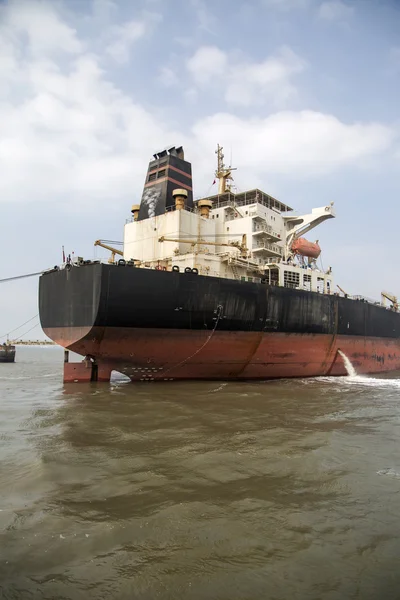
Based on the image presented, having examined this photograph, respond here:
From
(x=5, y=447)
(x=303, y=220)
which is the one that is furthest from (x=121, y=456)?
(x=303, y=220)

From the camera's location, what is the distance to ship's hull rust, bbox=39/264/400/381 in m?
12.5

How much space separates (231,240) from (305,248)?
4880mm

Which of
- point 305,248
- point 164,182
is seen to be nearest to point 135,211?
point 164,182

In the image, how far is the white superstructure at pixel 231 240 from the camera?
1623cm

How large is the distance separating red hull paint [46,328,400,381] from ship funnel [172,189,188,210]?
6204mm

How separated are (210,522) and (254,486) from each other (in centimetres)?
102

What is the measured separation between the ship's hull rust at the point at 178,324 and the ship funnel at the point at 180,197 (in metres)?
4.38

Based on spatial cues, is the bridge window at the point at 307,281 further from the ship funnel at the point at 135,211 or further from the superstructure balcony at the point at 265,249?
the ship funnel at the point at 135,211

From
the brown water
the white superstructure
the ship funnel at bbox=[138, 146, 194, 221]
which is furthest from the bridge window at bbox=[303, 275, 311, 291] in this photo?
the brown water

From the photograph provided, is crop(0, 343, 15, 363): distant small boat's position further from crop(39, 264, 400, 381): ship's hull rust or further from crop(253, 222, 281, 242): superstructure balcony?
crop(253, 222, 281, 242): superstructure balcony

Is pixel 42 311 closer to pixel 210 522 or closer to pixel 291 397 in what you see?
pixel 291 397

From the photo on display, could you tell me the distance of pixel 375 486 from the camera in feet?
14.6

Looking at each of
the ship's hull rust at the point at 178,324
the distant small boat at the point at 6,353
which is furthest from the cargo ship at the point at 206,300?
the distant small boat at the point at 6,353

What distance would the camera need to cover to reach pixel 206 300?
45.1 feet
